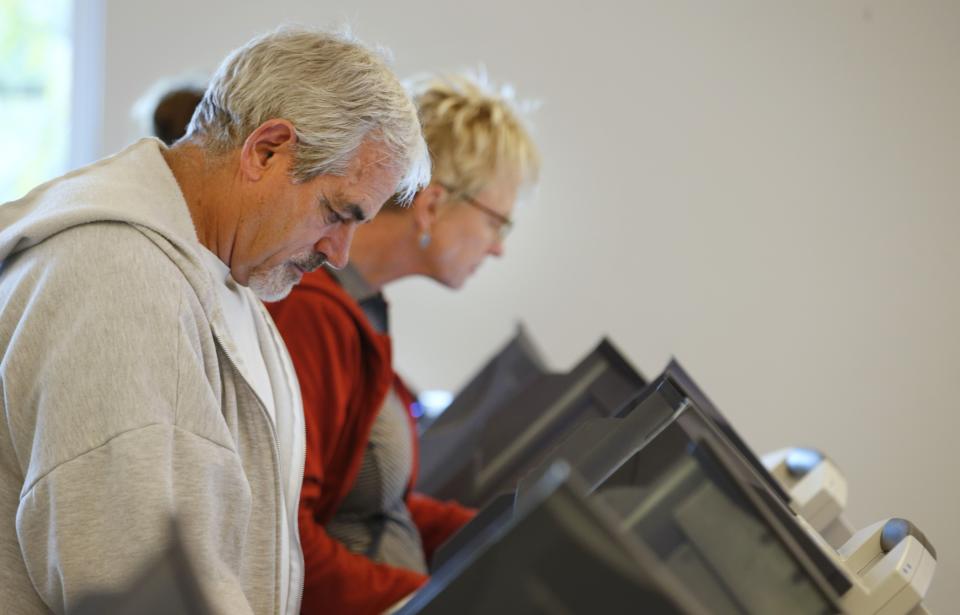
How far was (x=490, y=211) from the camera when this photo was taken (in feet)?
6.87

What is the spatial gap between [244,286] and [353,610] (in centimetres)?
52

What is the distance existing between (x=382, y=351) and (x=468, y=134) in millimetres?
517

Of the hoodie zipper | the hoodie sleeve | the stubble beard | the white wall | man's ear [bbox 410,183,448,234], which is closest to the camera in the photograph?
the hoodie sleeve

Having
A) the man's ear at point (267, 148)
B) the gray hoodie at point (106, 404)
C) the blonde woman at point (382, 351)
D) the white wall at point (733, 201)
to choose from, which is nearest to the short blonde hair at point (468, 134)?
the blonde woman at point (382, 351)

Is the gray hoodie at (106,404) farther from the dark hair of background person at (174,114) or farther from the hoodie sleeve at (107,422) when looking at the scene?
the dark hair of background person at (174,114)

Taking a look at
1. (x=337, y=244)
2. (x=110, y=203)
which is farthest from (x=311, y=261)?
(x=110, y=203)

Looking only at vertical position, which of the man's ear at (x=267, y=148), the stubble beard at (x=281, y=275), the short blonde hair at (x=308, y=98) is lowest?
the stubble beard at (x=281, y=275)

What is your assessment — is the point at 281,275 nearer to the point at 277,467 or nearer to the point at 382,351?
the point at 277,467

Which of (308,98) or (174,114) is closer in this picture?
(308,98)

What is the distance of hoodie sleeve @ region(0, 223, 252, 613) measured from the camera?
A: 3.23 ft

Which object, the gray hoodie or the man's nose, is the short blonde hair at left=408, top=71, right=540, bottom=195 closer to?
the man's nose

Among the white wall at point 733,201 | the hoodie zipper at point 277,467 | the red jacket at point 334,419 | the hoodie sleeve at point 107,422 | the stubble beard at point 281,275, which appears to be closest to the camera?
the hoodie sleeve at point 107,422

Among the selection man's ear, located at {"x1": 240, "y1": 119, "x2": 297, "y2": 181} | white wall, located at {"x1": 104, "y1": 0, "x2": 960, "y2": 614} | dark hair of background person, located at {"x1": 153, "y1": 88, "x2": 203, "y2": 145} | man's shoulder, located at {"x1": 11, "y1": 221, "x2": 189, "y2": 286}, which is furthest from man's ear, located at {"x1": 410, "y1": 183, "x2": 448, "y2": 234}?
white wall, located at {"x1": 104, "y1": 0, "x2": 960, "y2": 614}

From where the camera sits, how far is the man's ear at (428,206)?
6.55 feet
